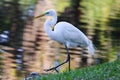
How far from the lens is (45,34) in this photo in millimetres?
15266

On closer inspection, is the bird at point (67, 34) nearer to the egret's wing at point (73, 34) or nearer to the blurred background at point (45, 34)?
the egret's wing at point (73, 34)

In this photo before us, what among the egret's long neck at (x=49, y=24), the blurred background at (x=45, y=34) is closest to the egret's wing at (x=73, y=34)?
the egret's long neck at (x=49, y=24)

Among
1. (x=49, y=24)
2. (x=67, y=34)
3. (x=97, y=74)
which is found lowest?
(x=97, y=74)

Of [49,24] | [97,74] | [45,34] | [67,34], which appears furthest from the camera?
[45,34]

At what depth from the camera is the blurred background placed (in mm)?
13648

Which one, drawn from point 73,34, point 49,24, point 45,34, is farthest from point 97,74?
point 45,34

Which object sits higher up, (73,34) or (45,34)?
(73,34)

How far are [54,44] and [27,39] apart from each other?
113 centimetres

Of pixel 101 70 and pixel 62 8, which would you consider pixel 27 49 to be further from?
pixel 101 70

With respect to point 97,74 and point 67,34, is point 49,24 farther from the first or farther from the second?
point 97,74

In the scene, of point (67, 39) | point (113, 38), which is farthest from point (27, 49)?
point (67, 39)

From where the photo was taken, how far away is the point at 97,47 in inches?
588

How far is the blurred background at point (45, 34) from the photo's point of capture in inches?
537

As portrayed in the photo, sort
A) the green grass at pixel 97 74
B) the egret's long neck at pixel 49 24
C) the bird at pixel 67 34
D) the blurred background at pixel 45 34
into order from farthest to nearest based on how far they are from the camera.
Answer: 1. the blurred background at pixel 45 34
2. the egret's long neck at pixel 49 24
3. the bird at pixel 67 34
4. the green grass at pixel 97 74
